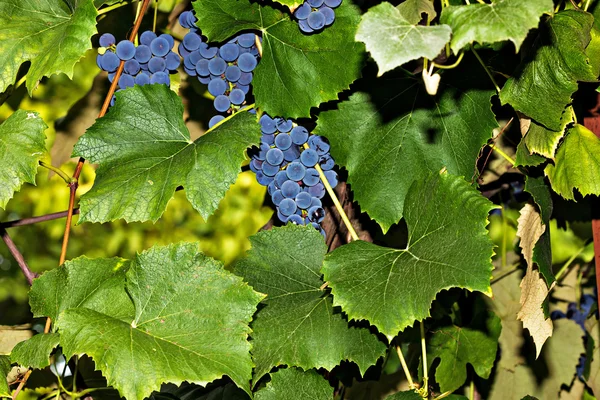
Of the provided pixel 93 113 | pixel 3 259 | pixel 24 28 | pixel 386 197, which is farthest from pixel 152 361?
pixel 3 259

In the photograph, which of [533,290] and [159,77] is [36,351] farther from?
[533,290]

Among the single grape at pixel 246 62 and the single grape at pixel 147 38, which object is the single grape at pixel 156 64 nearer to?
the single grape at pixel 147 38

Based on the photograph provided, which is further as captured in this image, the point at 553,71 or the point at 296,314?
the point at 296,314

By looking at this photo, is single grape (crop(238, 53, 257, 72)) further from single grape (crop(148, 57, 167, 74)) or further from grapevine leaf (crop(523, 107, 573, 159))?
grapevine leaf (crop(523, 107, 573, 159))

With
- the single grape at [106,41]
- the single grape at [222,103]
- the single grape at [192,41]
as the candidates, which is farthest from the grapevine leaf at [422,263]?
the single grape at [106,41]

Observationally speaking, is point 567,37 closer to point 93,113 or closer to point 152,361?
point 152,361

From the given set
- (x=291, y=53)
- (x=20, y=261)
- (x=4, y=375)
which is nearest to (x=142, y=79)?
(x=291, y=53)
